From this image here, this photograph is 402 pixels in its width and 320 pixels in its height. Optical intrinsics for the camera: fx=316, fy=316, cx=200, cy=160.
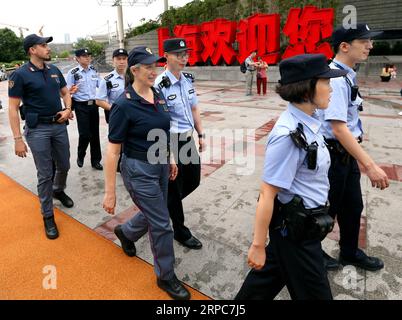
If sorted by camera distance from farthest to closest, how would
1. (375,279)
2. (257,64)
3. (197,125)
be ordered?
(257,64), (197,125), (375,279)

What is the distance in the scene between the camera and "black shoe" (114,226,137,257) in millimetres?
2811

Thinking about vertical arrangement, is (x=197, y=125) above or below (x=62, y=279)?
above

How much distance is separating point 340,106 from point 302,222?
964mm

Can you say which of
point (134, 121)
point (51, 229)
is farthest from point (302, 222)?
point (51, 229)

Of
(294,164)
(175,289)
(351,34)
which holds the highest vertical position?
(351,34)

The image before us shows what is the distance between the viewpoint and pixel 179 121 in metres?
2.79

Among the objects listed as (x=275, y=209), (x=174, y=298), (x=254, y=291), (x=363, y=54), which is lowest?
(x=174, y=298)

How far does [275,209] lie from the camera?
1689 mm

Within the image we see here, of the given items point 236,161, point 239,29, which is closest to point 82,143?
point 236,161

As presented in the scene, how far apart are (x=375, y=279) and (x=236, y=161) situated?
2996mm

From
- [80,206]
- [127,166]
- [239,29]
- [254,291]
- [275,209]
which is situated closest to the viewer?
[275,209]

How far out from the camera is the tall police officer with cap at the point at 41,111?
3.12m

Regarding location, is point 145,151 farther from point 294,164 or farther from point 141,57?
point 294,164

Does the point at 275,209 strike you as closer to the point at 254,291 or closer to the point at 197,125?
the point at 254,291
